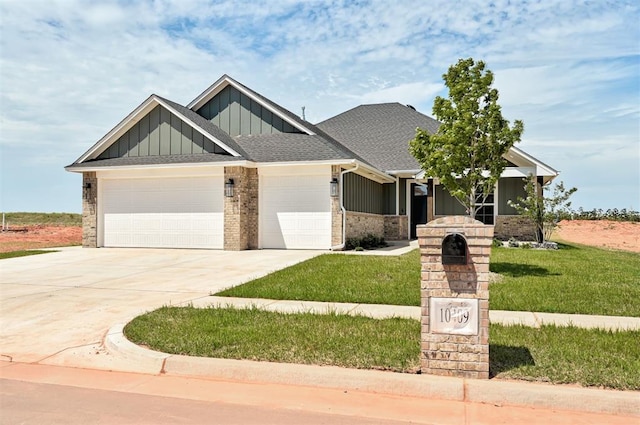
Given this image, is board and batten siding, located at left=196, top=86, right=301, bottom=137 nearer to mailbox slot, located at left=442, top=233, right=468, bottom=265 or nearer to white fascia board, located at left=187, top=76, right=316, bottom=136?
white fascia board, located at left=187, top=76, right=316, bottom=136

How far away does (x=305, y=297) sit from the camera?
30.1 ft

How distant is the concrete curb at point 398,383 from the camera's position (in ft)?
14.8

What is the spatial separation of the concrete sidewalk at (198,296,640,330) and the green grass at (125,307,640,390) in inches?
16.9

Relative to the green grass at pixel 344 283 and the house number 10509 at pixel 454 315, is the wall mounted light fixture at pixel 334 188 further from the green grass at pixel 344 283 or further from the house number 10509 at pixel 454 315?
the house number 10509 at pixel 454 315

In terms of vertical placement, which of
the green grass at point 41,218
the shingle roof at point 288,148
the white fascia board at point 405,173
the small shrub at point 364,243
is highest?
the shingle roof at point 288,148

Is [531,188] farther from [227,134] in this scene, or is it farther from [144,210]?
[144,210]

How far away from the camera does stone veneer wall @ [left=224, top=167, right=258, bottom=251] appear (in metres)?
17.6

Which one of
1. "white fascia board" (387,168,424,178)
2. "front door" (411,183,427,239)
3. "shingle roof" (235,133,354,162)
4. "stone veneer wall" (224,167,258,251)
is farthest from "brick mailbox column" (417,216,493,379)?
"front door" (411,183,427,239)

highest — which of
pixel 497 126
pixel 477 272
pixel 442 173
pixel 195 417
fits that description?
pixel 497 126

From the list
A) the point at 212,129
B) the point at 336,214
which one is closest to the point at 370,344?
the point at 336,214

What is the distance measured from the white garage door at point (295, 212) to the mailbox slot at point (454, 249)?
12.4m

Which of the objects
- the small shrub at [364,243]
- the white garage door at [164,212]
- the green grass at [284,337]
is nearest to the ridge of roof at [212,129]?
the white garage door at [164,212]

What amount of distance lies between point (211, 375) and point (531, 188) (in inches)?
665

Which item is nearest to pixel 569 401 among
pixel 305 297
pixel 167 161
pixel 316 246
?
pixel 305 297
